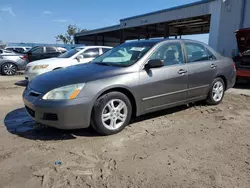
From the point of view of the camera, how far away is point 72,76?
3.62 m

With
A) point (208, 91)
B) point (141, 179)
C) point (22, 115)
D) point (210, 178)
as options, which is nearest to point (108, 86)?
point (141, 179)

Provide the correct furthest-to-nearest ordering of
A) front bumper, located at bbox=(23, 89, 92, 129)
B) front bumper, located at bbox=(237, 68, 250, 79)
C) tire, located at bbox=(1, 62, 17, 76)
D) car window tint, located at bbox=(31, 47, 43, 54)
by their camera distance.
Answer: car window tint, located at bbox=(31, 47, 43, 54), tire, located at bbox=(1, 62, 17, 76), front bumper, located at bbox=(237, 68, 250, 79), front bumper, located at bbox=(23, 89, 92, 129)

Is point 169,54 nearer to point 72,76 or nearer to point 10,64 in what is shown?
point 72,76

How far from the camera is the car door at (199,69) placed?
466 cm

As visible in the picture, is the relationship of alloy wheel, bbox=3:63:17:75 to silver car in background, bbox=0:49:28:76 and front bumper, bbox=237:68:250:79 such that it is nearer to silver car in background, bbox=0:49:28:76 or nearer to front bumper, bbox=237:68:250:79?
silver car in background, bbox=0:49:28:76

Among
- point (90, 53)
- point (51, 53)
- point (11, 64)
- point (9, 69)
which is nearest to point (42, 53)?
point (51, 53)

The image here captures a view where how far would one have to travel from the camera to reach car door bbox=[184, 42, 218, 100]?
4.66m

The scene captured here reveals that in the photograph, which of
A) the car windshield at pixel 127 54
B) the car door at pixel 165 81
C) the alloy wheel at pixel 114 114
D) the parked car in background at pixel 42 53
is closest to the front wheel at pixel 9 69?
the parked car in background at pixel 42 53

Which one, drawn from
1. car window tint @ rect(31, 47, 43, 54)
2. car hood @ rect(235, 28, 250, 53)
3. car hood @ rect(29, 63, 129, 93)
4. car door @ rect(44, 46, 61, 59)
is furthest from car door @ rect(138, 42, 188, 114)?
car window tint @ rect(31, 47, 43, 54)

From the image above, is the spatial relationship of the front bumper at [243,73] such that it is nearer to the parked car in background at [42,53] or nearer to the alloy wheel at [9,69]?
the parked car in background at [42,53]

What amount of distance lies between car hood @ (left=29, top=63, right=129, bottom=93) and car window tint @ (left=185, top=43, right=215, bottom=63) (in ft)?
5.43

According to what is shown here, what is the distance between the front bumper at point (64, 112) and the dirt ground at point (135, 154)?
0.98 ft

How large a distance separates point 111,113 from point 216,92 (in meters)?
2.91

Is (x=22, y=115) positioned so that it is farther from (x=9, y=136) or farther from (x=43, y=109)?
(x=43, y=109)
